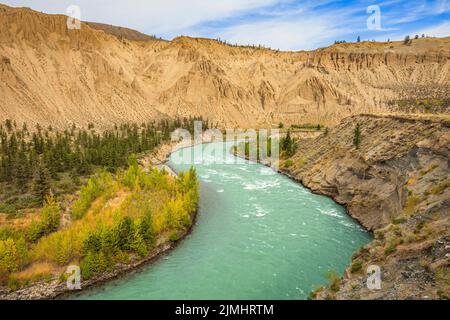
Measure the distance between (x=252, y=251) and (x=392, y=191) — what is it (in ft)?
50.0

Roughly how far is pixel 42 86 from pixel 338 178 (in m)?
80.6

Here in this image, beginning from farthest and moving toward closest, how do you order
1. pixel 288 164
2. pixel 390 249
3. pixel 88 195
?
pixel 288 164 < pixel 88 195 < pixel 390 249

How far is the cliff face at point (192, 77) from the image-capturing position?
91125 millimetres

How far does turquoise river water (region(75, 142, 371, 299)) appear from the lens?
73.5ft

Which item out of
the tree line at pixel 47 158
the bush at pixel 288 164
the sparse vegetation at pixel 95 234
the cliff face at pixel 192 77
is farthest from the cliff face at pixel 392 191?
the cliff face at pixel 192 77

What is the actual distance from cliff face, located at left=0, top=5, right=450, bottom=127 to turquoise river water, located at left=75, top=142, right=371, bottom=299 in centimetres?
6283

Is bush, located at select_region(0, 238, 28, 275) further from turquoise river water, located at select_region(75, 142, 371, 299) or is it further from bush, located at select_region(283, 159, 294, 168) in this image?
Answer: bush, located at select_region(283, 159, 294, 168)

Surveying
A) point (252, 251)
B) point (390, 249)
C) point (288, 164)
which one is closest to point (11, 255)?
point (252, 251)

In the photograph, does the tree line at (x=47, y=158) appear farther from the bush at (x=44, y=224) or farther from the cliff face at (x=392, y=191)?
the cliff face at (x=392, y=191)

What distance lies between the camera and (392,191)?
32.8 meters

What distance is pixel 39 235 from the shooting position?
28.0 metres

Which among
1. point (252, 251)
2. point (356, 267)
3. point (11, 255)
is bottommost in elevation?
point (252, 251)

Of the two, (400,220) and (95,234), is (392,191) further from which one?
(95,234)

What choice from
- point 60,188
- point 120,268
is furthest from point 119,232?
point 60,188
